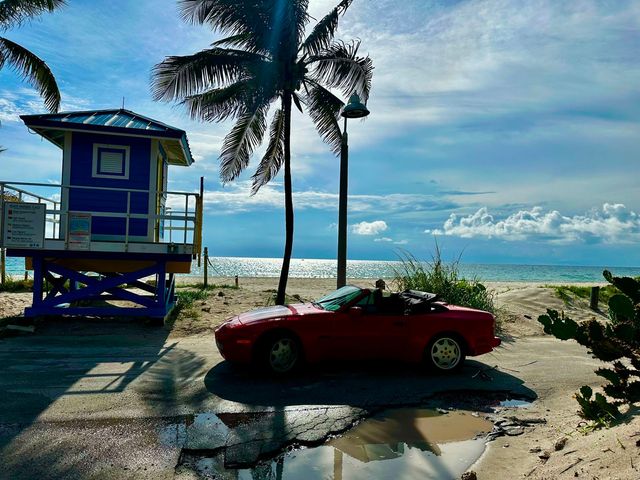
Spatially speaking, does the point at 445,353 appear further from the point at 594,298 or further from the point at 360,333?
the point at 594,298

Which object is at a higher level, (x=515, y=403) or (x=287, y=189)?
(x=287, y=189)

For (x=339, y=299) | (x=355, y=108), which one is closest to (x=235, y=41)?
(x=355, y=108)

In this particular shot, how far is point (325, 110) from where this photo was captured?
51.3 feet

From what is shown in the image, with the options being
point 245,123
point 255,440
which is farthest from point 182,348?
point 245,123

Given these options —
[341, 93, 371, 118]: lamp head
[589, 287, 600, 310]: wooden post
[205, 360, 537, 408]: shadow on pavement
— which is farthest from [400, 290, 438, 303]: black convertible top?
[589, 287, 600, 310]: wooden post

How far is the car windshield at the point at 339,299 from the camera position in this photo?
24.1 feet

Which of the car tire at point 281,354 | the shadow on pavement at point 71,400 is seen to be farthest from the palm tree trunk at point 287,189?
the car tire at point 281,354

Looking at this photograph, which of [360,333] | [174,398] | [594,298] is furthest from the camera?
[594,298]

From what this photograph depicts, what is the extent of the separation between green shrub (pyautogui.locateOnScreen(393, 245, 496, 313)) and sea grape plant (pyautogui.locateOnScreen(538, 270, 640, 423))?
7.41 meters

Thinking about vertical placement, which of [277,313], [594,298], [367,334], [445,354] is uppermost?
[277,313]

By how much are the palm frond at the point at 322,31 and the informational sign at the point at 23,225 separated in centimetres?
835

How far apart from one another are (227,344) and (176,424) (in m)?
1.88

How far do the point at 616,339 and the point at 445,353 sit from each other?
3.21 m

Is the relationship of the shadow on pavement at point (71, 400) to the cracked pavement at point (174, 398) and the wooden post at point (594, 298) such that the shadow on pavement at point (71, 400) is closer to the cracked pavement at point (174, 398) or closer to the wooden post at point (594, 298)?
the cracked pavement at point (174, 398)
